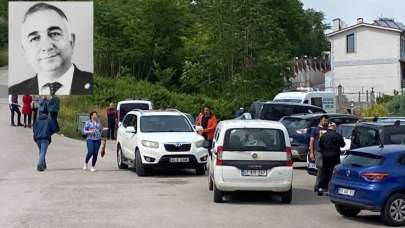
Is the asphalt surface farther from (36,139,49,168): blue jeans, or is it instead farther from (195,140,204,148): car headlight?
(195,140,204,148): car headlight

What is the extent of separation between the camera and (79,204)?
615 inches

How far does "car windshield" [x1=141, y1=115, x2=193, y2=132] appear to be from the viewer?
73.4 ft

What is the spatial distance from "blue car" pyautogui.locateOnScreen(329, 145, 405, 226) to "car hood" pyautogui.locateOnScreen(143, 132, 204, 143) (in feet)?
26.5

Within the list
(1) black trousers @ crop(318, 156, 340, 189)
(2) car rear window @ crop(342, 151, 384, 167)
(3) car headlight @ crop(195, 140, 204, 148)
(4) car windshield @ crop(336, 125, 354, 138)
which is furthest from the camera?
(3) car headlight @ crop(195, 140, 204, 148)

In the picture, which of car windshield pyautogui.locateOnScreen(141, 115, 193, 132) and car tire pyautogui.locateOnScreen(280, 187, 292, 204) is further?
car windshield pyautogui.locateOnScreen(141, 115, 193, 132)

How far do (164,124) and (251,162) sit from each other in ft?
23.2

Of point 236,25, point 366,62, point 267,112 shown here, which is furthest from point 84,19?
point 366,62

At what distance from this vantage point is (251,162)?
15.9 m

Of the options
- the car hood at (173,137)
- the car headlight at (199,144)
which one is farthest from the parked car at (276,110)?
the car headlight at (199,144)

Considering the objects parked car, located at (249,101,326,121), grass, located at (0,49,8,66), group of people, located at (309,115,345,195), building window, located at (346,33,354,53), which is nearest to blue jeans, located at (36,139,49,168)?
group of people, located at (309,115,345,195)

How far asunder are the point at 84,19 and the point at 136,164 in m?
25.2

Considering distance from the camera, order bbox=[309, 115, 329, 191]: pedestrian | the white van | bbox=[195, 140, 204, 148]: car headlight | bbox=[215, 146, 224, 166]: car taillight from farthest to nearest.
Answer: the white van
bbox=[195, 140, 204, 148]: car headlight
bbox=[309, 115, 329, 191]: pedestrian
bbox=[215, 146, 224, 166]: car taillight

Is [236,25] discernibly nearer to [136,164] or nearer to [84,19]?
[84,19]

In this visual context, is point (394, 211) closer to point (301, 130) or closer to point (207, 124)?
point (301, 130)
